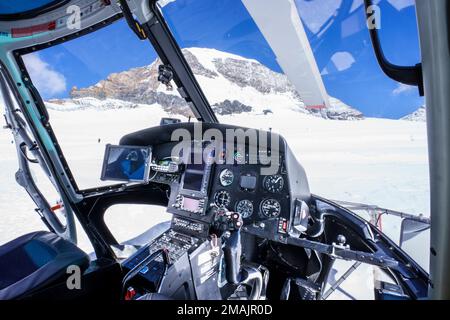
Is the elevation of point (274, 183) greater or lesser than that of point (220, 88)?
lesser

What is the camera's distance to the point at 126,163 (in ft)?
8.01

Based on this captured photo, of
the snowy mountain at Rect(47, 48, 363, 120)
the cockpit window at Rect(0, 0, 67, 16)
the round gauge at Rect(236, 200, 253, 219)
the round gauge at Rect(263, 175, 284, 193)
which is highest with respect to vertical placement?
the cockpit window at Rect(0, 0, 67, 16)

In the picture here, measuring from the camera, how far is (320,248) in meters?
1.74

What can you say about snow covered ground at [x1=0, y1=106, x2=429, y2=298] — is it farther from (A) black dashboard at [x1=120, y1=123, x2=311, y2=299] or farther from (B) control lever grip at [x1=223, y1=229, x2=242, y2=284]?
(B) control lever grip at [x1=223, y1=229, x2=242, y2=284]

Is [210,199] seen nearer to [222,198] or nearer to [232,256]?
[222,198]

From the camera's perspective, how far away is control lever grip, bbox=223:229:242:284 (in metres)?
1.80

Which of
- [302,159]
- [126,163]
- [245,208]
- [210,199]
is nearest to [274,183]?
[245,208]

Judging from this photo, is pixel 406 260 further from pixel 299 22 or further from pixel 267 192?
pixel 299 22

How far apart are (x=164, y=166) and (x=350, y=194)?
9.49 ft

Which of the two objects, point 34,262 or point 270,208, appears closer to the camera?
point 34,262

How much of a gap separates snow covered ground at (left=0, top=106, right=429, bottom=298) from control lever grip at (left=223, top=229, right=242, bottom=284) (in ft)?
2.93

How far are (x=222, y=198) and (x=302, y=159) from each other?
154 inches

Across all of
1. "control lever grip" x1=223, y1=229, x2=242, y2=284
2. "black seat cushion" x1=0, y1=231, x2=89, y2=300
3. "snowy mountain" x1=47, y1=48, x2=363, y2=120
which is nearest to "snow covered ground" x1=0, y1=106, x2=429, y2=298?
"snowy mountain" x1=47, y1=48, x2=363, y2=120
